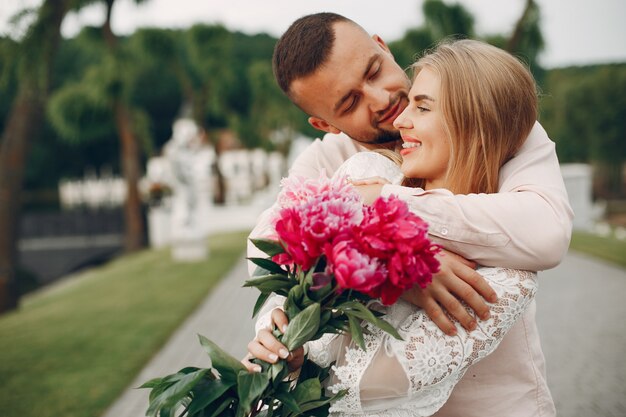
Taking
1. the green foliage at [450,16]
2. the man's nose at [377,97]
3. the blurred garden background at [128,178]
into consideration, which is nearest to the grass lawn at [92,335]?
the blurred garden background at [128,178]

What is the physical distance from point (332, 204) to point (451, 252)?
1.28 feet

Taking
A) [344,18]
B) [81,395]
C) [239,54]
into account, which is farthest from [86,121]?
[239,54]

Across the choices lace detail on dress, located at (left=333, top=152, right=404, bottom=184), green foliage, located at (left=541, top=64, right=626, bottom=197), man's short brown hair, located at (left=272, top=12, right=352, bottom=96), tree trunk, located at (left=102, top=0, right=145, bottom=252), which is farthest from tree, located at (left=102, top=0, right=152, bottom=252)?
green foliage, located at (left=541, top=64, right=626, bottom=197)

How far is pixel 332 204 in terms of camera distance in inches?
50.7

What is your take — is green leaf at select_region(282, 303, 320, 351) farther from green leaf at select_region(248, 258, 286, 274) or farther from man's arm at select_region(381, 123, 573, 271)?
man's arm at select_region(381, 123, 573, 271)

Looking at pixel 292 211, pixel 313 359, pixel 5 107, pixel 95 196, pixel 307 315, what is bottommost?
pixel 95 196

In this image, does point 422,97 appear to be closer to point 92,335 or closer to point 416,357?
point 416,357

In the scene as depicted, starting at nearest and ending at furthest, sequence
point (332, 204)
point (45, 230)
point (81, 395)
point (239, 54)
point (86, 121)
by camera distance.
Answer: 1. point (332, 204)
2. point (81, 395)
3. point (86, 121)
4. point (45, 230)
5. point (239, 54)

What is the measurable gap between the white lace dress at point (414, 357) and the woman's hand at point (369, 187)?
28 centimetres

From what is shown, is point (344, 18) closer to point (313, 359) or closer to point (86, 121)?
point (313, 359)

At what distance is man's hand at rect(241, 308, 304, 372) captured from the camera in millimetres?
1455

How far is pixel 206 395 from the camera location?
146 centimetres

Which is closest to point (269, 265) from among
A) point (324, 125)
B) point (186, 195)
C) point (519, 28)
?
point (324, 125)

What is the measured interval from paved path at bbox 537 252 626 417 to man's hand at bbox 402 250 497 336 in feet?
12.0
